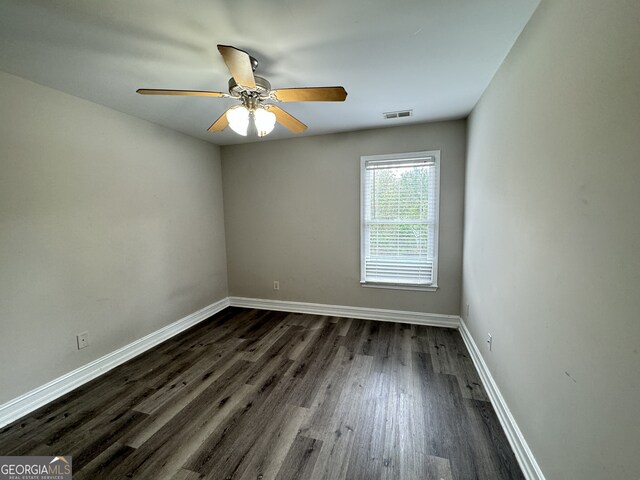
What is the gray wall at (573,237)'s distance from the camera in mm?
759

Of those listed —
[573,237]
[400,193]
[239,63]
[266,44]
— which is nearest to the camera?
[573,237]

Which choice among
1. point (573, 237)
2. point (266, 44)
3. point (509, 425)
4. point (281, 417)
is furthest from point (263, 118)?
point (509, 425)

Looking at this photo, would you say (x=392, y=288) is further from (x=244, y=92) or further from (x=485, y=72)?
(x=244, y=92)

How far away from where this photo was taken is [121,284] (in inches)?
96.0

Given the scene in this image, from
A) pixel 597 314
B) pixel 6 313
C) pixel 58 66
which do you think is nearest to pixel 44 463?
pixel 6 313

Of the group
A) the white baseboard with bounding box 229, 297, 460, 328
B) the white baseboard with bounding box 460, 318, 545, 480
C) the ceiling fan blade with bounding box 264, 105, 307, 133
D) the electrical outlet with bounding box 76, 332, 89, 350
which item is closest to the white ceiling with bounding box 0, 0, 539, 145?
the ceiling fan blade with bounding box 264, 105, 307, 133

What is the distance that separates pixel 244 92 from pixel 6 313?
2219 mm

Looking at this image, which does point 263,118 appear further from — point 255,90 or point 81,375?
point 81,375

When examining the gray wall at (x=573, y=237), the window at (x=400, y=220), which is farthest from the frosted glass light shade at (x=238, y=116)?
the window at (x=400, y=220)

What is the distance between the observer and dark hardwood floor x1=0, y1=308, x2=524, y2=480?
1404 mm

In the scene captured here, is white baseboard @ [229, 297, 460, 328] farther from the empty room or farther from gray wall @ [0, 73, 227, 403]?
gray wall @ [0, 73, 227, 403]

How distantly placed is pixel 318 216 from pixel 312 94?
1926mm

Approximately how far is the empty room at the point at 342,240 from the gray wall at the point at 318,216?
0.04 meters

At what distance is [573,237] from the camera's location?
3.28 ft
